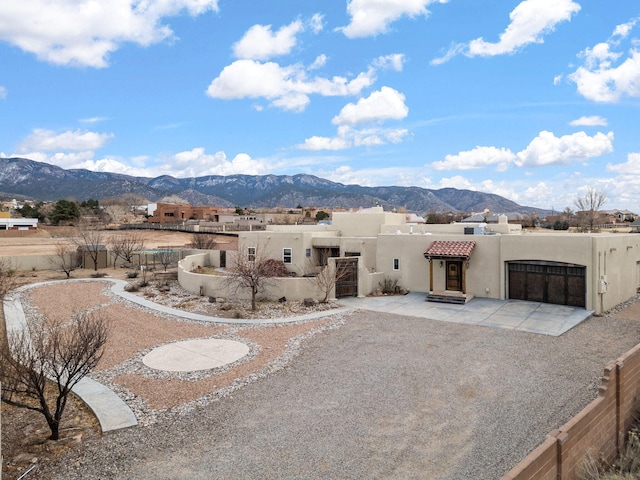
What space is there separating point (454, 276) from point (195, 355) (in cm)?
1440

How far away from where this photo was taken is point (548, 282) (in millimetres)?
19859

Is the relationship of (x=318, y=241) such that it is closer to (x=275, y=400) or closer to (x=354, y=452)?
(x=275, y=400)

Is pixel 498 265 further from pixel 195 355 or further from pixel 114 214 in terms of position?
pixel 114 214

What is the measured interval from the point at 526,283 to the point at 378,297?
7316mm

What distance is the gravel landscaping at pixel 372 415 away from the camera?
23.4ft

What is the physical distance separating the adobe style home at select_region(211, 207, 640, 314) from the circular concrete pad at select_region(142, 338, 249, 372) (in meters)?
7.70

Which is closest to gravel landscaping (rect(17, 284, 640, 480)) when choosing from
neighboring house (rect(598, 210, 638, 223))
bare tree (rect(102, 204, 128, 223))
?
neighboring house (rect(598, 210, 638, 223))

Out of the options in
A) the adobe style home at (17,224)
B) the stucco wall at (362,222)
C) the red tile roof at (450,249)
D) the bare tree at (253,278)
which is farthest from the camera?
the adobe style home at (17,224)

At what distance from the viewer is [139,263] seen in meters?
A: 38.1

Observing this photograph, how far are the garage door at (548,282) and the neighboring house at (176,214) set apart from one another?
292 feet

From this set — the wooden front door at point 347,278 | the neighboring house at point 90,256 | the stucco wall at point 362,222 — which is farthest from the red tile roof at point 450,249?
the neighboring house at point 90,256

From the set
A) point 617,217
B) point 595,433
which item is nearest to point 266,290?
point 595,433

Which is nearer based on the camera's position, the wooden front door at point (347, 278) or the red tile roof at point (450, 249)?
the red tile roof at point (450, 249)

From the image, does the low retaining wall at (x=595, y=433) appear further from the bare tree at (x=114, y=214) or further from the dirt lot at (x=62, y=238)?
the bare tree at (x=114, y=214)
